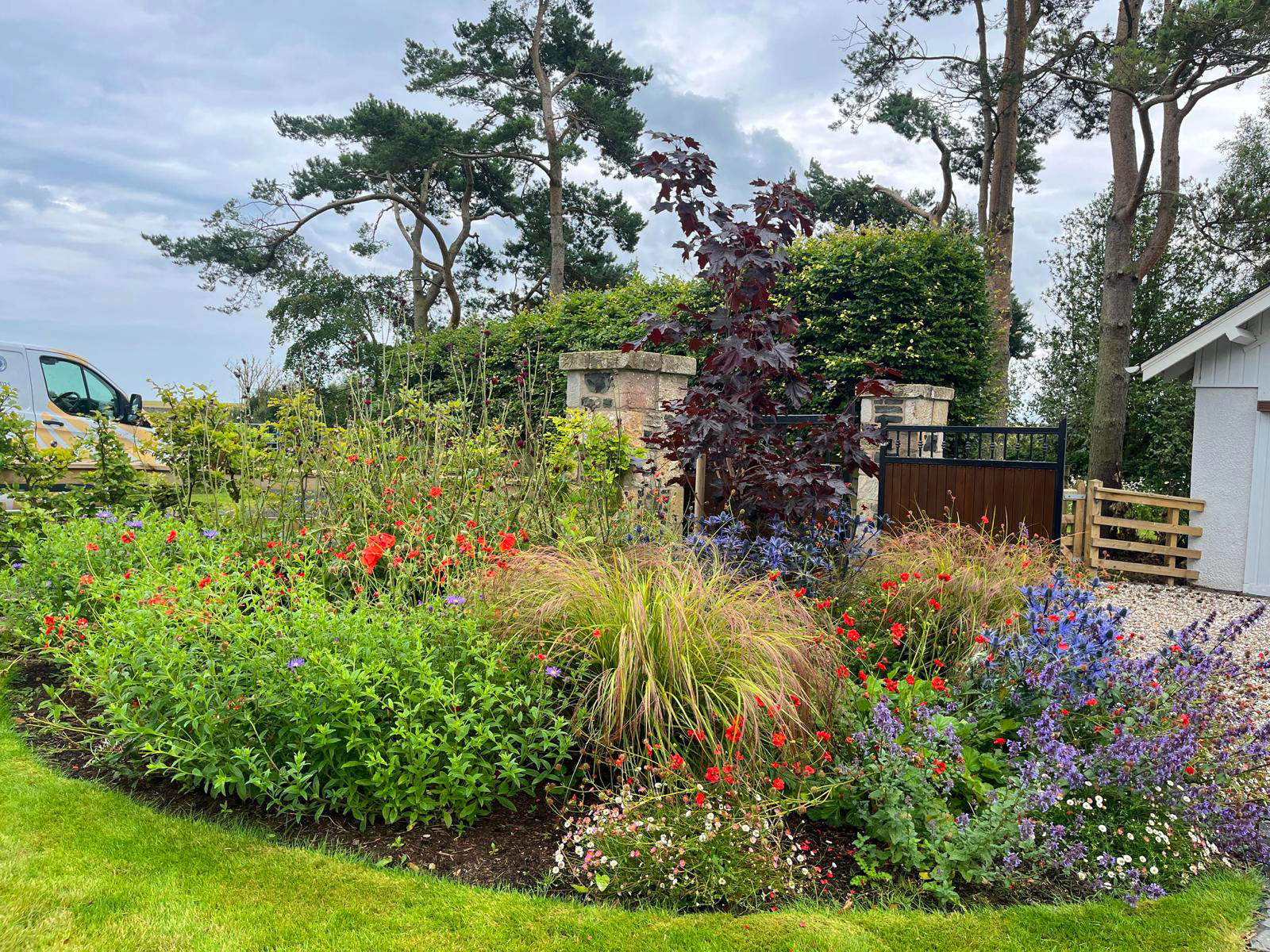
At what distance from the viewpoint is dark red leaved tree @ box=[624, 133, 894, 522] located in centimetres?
450

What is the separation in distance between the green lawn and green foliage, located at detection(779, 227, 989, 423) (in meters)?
5.78

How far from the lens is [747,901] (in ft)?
7.51

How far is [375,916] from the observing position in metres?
2.17

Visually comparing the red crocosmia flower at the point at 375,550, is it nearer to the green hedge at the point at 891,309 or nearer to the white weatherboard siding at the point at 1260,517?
the green hedge at the point at 891,309

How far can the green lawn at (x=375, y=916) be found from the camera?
2107mm

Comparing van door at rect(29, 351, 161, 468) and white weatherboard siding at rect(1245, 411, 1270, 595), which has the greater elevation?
van door at rect(29, 351, 161, 468)

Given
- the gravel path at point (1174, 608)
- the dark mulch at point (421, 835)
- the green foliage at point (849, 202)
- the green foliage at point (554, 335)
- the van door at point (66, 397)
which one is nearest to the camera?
the dark mulch at point (421, 835)

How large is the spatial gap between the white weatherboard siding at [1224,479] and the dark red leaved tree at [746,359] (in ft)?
17.8

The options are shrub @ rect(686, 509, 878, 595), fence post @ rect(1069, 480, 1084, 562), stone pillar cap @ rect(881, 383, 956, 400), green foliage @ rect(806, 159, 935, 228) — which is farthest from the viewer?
green foliage @ rect(806, 159, 935, 228)

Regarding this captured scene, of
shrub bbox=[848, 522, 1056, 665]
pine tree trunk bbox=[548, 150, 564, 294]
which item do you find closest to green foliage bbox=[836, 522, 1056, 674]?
shrub bbox=[848, 522, 1056, 665]

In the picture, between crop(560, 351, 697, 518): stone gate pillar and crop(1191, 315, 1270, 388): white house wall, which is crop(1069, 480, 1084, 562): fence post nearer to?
crop(1191, 315, 1270, 388): white house wall

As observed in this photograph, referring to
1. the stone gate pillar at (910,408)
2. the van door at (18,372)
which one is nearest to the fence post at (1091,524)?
the stone gate pillar at (910,408)

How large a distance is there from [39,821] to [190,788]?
0.47 metres

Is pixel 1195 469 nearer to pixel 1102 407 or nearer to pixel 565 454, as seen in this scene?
pixel 1102 407
